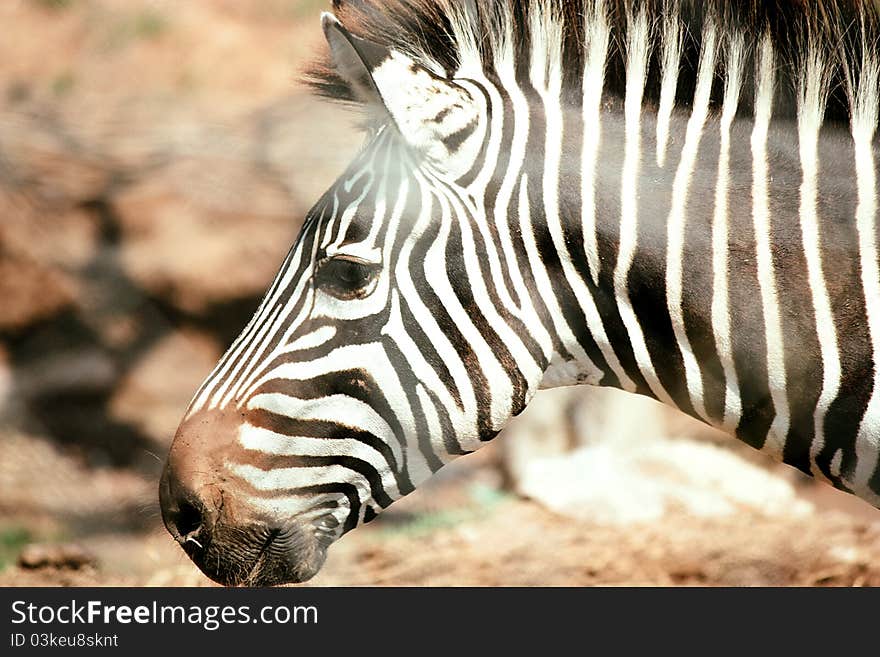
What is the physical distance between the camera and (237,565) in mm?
1941

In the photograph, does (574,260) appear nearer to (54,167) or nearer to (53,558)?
(53,558)

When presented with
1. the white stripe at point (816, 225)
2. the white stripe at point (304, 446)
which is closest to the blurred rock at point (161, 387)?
the white stripe at point (304, 446)

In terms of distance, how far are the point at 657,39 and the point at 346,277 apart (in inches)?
32.3

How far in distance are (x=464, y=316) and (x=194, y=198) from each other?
3581 mm

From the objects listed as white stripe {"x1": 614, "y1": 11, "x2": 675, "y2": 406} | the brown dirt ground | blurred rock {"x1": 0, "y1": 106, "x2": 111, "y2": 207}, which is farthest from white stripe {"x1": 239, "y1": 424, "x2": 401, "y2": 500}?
blurred rock {"x1": 0, "y1": 106, "x2": 111, "y2": 207}

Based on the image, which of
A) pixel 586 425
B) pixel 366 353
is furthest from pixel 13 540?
pixel 366 353

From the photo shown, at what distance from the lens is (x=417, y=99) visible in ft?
5.79

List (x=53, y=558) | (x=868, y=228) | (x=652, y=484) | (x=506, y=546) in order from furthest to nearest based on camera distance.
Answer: (x=652, y=484) → (x=506, y=546) → (x=53, y=558) → (x=868, y=228)

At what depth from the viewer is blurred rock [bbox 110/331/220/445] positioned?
514cm

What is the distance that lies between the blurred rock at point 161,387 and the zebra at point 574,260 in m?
3.33

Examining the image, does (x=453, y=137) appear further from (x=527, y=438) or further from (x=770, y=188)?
(x=527, y=438)

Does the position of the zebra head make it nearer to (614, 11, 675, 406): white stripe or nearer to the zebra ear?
the zebra ear

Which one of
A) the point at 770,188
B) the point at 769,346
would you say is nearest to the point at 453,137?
the point at 770,188

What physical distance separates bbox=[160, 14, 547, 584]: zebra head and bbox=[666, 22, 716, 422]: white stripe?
29cm
